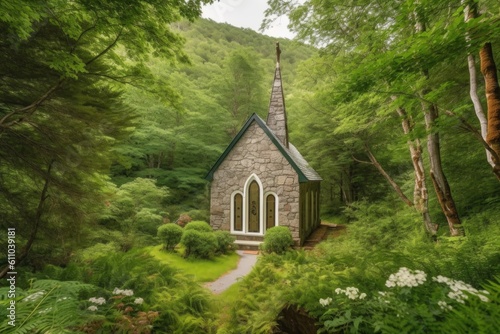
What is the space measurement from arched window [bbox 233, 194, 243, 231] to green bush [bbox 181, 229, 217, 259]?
7.57ft

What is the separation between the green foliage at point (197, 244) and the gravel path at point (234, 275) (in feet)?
4.04

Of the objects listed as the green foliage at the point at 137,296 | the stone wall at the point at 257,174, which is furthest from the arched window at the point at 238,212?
the green foliage at the point at 137,296

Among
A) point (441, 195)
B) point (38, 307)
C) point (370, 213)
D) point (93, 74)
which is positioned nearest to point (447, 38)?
point (441, 195)

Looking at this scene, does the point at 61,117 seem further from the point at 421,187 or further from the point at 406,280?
the point at 421,187

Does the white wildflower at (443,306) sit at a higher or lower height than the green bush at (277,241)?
Answer: higher

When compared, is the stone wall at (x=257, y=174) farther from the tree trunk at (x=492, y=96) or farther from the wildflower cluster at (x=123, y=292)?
the wildflower cluster at (x=123, y=292)

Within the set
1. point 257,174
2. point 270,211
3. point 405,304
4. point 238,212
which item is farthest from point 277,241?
point 405,304

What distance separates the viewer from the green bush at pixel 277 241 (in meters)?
9.61

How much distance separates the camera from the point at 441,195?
5676 millimetres

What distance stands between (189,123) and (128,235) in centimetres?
1021

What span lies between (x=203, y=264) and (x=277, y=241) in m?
2.83

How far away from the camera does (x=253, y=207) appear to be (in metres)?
11.4

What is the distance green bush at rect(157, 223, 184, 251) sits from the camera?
381 inches

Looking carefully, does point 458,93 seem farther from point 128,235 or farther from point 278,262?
point 128,235
